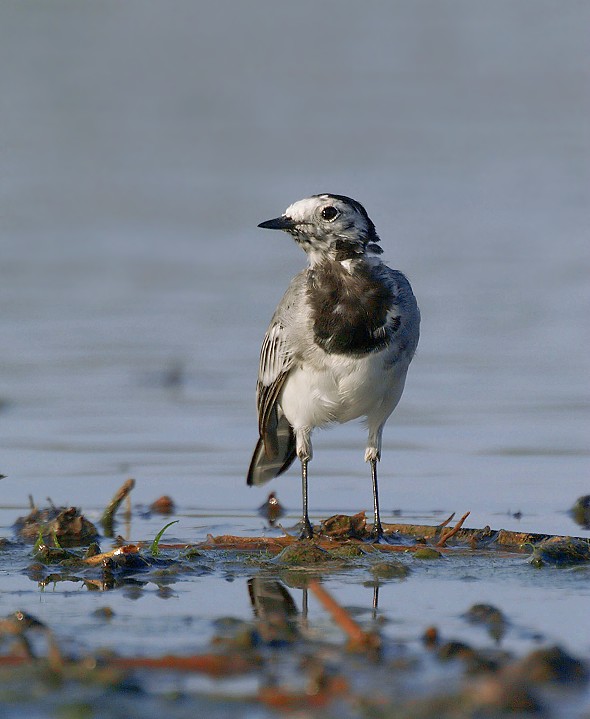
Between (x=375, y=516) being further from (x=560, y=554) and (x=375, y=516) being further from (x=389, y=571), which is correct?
(x=560, y=554)

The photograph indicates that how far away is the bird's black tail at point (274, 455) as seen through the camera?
386 inches

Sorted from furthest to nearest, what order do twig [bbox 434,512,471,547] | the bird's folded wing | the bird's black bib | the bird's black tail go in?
the bird's black tail → the bird's folded wing → the bird's black bib → twig [bbox 434,512,471,547]

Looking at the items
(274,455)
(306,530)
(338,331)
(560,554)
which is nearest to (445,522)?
(306,530)

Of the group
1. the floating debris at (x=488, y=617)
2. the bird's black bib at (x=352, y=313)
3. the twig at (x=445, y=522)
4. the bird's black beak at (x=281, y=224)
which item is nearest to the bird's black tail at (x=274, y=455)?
the bird's black bib at (x=352, y=313)

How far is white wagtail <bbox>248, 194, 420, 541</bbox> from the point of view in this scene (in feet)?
29.0

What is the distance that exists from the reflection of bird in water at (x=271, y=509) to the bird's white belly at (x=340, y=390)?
612 millimetres

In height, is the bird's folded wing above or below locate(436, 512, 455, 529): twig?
above

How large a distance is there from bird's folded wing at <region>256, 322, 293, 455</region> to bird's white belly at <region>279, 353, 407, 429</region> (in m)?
0.06

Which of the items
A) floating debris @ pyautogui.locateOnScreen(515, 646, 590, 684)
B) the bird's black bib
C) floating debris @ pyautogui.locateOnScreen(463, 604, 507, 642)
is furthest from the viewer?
the bird's black bib

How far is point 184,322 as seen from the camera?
50.7 feet

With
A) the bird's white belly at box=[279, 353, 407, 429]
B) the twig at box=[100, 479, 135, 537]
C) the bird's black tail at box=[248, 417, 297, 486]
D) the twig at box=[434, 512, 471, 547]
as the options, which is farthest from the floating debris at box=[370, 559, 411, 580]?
the bird's black tail at box=[248, 417, 297, 486]

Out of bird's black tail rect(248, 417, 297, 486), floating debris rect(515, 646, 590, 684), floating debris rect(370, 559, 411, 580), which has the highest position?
bird's black tail rect(248, 417, 297, 486)

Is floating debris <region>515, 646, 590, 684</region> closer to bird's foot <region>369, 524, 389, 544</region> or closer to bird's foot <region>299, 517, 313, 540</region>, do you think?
bird's foot <region>369, 524, 389, 544</region>

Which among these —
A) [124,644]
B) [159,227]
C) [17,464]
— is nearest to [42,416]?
[17,464]
